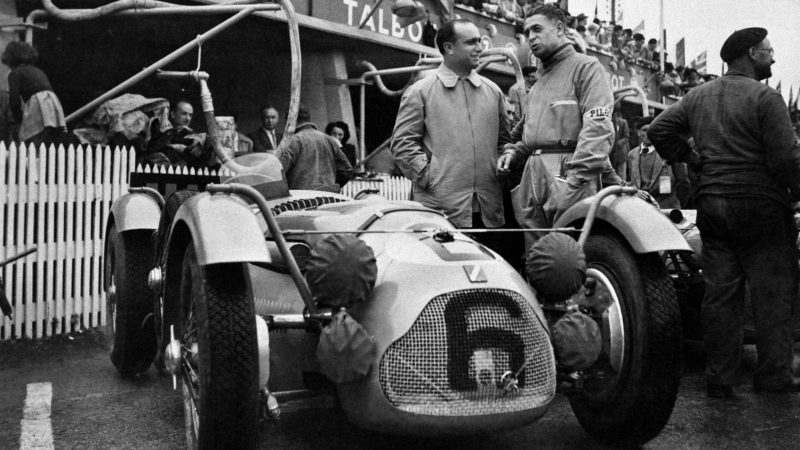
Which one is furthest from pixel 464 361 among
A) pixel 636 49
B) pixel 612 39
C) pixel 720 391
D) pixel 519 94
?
pixel 636 49

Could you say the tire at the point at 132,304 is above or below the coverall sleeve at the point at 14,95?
below

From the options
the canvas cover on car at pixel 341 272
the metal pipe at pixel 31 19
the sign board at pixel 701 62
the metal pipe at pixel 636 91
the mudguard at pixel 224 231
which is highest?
the sign board at pixel 701 62

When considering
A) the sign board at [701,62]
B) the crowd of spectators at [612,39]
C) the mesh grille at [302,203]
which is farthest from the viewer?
the sign board at [701,62]

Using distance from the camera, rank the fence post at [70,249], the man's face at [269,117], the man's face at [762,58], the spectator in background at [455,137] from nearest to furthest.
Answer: the spectator in background at [455,137]
the man's face at [762,58]
the fence post at [70,249]
the man's face at [269,117]

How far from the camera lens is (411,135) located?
4391mm

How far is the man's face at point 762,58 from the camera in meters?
4.41

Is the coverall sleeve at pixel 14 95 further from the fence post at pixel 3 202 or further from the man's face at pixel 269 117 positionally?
the man's face at pixel 269 117

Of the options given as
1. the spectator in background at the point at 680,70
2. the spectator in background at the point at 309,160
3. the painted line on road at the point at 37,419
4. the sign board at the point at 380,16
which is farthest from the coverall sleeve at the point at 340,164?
the spectator in background at the point at 680,70

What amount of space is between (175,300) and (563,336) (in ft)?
5.73

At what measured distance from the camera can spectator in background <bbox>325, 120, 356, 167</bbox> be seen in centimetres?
1032

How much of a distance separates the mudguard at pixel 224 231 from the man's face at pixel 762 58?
321cm

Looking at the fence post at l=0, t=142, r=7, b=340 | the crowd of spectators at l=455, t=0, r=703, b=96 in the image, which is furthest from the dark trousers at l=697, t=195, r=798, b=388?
the crowd of spectators at l=455, t=0, r=703, b=96

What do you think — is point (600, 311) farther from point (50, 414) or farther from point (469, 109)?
point (50, 414)

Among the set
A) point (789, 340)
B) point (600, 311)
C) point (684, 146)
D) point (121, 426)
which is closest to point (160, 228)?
point (121, 426)
